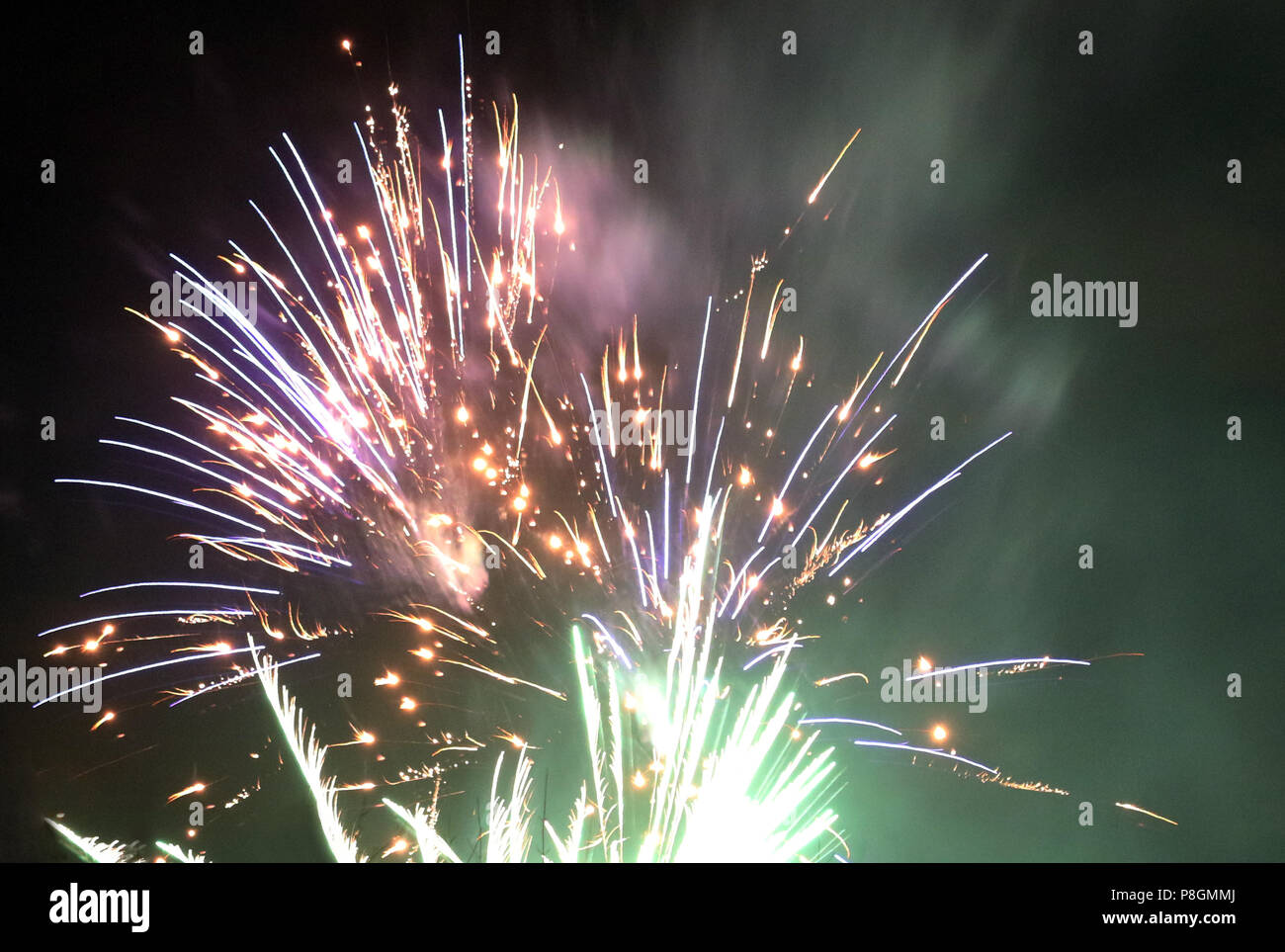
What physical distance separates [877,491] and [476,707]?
1892mm

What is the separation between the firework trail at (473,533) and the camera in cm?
272

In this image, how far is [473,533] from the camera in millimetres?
2729

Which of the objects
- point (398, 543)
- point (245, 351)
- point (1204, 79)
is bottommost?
point (398, 543)

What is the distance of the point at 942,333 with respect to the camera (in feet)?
9.37

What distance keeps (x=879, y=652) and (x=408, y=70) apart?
3.11 meters

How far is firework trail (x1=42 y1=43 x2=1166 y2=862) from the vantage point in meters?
2.72

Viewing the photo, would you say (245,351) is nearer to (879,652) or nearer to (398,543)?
(398,543)

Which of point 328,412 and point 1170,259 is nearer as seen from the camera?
point 328,412
